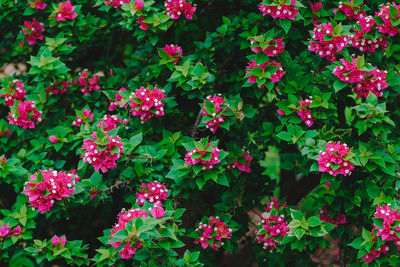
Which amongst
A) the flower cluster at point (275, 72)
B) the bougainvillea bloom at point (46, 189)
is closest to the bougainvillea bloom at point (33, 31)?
the bougainvillea bloom at point (46, 189)

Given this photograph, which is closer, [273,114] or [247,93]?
[247,93]

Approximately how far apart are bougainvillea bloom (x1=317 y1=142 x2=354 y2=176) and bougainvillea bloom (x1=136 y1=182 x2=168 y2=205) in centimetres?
91

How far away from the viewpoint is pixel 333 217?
3.23 metres

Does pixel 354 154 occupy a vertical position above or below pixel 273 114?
above

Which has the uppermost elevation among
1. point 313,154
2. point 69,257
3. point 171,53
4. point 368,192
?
point 171,53

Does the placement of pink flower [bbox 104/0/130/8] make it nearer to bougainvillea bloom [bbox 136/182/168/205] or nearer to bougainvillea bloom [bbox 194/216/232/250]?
bougainvillea bloom [bbox 136/182/168/205]

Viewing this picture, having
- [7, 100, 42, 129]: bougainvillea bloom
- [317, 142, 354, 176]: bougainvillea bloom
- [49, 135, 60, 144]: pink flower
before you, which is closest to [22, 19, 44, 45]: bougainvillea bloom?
[7, 100, 42, 129]: bougainvillea bloom

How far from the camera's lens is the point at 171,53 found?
312 centimetres

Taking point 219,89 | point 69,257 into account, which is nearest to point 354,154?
point 219,89

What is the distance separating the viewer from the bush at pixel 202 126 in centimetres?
267

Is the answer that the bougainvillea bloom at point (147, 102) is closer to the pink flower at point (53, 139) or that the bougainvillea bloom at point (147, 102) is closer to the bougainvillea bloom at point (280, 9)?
the pink flower at point (53, 139)

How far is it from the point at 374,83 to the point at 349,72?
0.18 m

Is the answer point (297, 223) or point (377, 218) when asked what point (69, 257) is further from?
point (377, 218)

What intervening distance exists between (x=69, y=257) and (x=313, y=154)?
1.52 meters
